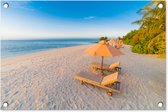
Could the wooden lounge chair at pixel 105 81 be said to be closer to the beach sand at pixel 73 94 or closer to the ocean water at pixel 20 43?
the beach sand at pixel 73 94

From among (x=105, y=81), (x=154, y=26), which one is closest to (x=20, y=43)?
(x=105, y=81)

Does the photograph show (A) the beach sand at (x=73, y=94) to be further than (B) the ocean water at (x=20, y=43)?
No

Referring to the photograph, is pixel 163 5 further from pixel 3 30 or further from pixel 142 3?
pixel 3 30

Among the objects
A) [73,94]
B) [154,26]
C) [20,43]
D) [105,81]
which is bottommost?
[73,94]

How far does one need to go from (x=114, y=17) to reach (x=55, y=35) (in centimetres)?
191

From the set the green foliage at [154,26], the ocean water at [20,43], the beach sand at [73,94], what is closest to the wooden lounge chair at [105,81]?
the beach sand at [73,94]

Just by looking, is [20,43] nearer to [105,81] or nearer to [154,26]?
[105,81]

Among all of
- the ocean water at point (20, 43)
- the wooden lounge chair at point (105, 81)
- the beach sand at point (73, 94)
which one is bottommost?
the beach sand at point (73, 94)

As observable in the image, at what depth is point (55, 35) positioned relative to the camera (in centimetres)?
338

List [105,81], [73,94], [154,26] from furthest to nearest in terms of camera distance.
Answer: [154,26] < [105,81] < [73,94]

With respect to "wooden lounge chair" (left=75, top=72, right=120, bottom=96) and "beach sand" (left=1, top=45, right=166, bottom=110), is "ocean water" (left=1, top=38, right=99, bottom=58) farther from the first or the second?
"wooden lounge chair" (left=75, top=72, right=120, bottom=96)

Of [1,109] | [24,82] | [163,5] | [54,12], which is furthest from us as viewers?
[24,82]

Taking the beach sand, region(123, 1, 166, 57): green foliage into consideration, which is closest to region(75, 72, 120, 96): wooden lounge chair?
the beach sand

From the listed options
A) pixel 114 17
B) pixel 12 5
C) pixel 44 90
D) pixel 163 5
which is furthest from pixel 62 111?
pixel 163 5
